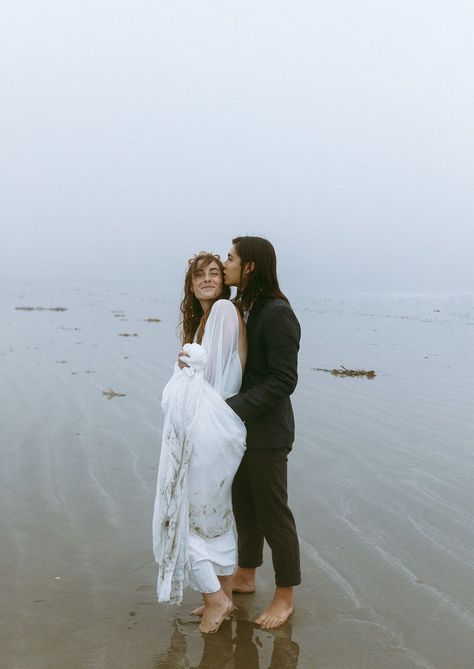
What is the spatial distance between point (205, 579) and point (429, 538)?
1742 millimetres

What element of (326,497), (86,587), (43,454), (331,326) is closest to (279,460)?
(86,587)

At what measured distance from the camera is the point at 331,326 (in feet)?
65.7

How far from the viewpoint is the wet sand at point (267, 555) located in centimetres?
304

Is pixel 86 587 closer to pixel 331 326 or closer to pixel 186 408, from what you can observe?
pixel 186 408

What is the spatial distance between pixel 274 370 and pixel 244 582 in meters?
1.21

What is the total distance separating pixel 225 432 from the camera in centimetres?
313

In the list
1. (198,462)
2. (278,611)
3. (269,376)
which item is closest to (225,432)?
(198,462)

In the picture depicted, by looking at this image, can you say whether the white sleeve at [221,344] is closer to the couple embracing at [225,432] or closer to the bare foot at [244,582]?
the couple embracing at [225,432]

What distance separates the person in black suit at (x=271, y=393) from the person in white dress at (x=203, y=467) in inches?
3.7

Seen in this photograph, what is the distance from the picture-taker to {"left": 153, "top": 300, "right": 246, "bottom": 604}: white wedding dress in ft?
10.2

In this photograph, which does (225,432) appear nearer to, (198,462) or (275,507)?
(198,462)

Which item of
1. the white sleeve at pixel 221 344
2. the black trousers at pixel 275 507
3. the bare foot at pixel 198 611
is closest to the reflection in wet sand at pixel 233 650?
the bare foot at pixel 198 611

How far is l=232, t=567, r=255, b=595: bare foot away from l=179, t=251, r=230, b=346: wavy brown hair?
4.06 feet

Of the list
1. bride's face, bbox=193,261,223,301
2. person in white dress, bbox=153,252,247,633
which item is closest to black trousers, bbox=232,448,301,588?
person in white dress, bbox=153,252,247,633
